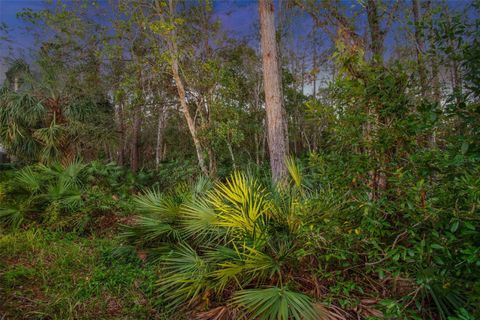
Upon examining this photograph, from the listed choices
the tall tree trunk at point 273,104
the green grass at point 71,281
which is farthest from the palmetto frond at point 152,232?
the tall tree trunk at point 273,104

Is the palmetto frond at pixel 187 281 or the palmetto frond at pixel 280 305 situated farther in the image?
the palmetto frond at pixel 187 281

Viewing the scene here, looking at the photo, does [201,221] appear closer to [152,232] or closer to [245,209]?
[245,209]

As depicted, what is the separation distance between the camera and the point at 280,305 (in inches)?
111

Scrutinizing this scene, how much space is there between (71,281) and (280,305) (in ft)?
9.96

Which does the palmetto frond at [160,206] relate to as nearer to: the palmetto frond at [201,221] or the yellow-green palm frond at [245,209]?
the palmetto frond at [201,221]

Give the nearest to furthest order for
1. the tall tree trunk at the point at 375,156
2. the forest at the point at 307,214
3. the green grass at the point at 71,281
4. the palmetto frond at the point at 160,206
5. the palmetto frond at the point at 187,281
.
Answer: the forest at the point at 307,214
the tall tree trunk at the point at 375,156
the palmetto frond at the point at 187,281
the green grass at the point at 71,281
the palmetto frond at the point at 160,206

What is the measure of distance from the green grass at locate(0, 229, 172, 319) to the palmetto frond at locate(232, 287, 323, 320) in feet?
3.99

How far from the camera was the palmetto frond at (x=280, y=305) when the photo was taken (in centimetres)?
276

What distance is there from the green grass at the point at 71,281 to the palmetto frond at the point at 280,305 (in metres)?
1.22

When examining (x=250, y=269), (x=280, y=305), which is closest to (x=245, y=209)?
(x=250, y=269)

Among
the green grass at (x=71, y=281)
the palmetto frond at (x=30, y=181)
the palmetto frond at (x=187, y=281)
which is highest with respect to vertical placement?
the palmetto frond at (x=30, y=181)

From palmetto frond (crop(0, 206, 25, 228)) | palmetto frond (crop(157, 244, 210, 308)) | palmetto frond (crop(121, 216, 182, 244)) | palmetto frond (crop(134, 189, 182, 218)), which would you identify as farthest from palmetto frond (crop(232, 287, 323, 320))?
palmetto frond (crop(0, 206, 25, 228))

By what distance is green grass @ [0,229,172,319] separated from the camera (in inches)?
144

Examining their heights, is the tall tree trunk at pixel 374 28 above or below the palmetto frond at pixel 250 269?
above
